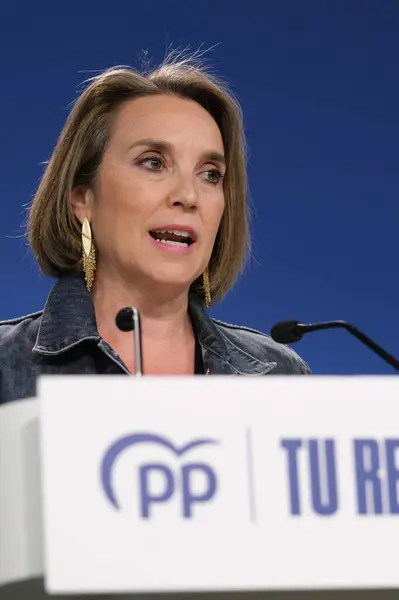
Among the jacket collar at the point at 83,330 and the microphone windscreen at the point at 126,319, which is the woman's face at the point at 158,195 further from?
the microphone windscreen at the point at 126,319

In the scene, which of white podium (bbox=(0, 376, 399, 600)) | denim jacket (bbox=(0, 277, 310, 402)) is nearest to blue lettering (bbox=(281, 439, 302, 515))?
white podium (bbox=(0, 376, 399, 600))

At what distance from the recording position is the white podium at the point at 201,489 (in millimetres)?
993

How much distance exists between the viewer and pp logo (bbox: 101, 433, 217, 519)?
1.01 metres

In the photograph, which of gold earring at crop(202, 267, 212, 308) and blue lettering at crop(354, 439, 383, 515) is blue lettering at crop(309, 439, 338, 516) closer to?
blue lettering at crop(354, 439, 383, 515)

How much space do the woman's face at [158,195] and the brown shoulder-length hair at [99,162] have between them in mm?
30

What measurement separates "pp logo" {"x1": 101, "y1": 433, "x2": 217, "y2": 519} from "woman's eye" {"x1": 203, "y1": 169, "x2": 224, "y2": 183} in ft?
3.33

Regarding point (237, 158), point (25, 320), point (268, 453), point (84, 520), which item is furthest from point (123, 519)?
point (237, 158)

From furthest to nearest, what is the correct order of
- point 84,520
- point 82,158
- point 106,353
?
point 82,158, point 106,353, point 84,520

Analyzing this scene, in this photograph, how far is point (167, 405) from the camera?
1030mm

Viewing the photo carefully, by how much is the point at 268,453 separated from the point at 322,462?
0.06 meters

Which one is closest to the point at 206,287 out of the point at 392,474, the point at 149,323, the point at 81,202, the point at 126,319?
the point at 149,323

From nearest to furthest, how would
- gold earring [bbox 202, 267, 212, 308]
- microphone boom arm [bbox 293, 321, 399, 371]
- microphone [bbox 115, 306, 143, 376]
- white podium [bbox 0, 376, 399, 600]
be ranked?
white podium [bbox 0, 376, 399, 600] < microphone [bbox 115, 306, 143, 376] < microphone boom arm [bbox 293, 321, 399, 371] < gold earring [bbox 202, 267, 212, 308]

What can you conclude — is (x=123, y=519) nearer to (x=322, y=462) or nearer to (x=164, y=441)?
(x=164, y=441)

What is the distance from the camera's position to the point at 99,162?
1.98m
